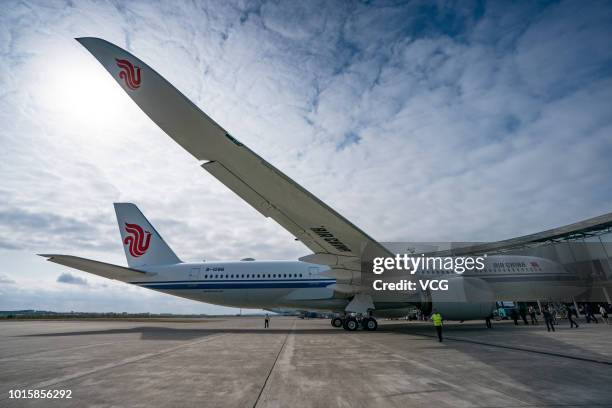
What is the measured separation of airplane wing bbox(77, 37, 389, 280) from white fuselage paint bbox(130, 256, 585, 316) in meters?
6.69

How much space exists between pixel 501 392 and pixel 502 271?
1578cm

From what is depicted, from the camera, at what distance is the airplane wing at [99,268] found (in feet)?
44.7

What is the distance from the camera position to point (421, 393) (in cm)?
414

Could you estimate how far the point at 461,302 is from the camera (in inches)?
574

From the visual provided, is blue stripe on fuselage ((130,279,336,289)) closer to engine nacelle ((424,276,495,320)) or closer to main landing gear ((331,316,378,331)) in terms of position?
main landing gear ((331,316,378,331))

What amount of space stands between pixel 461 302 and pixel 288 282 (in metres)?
9.10

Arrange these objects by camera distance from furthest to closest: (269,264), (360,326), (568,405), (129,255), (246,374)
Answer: (129,255) → (269,264) → (360,326) → (246,374) → (568,405)

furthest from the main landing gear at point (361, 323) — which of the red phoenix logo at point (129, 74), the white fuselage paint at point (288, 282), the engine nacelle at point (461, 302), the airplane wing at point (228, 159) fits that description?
the red phoenix logo at point (129, 74)

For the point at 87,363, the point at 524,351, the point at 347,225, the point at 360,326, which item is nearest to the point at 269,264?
the point at 360,326

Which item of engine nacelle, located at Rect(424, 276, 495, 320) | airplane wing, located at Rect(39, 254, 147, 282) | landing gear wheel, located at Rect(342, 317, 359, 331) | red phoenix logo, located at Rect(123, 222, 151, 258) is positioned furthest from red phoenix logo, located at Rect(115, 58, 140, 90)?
red phoenix logo, located at Rect(123, 222, 151, 258)

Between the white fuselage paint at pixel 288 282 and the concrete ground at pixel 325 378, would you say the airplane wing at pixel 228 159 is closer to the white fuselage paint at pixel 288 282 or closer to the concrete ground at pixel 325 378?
the concrete ground at pixel 325 378

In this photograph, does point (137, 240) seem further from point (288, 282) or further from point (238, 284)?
point (288, 282)

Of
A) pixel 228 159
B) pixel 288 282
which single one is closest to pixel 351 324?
pixel 288 282

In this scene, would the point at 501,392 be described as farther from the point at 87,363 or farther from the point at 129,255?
the point at 129,255
